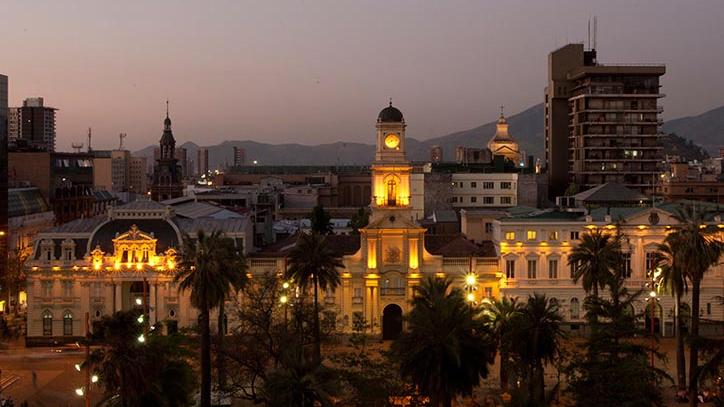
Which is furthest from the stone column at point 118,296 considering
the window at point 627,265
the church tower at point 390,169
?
the window at point 627,265

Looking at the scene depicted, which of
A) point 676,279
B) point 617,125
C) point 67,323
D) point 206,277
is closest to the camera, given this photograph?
point 206,277

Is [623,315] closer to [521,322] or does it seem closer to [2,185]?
[521,322]

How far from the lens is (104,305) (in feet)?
287

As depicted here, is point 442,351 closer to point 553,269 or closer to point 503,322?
point 503,322

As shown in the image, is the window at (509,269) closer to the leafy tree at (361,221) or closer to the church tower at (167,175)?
the leafy tree at (361,221)

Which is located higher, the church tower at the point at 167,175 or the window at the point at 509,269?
the church tower at the point at 167,175

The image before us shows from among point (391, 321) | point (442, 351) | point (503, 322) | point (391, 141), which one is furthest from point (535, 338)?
point (391, 141)

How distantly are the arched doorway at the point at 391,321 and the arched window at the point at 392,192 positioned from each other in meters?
9.87

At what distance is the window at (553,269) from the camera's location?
3538 inches

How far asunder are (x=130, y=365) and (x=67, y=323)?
4572cm

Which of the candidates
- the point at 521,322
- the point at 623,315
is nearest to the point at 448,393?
the point at 521,322

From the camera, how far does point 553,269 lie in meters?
90.0

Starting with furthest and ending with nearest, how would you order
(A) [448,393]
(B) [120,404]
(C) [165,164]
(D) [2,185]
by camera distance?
(C) [165,164] < (D) [2,185] < (A) [448,393] < (B) [120,404]

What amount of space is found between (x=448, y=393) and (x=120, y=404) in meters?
17.7
